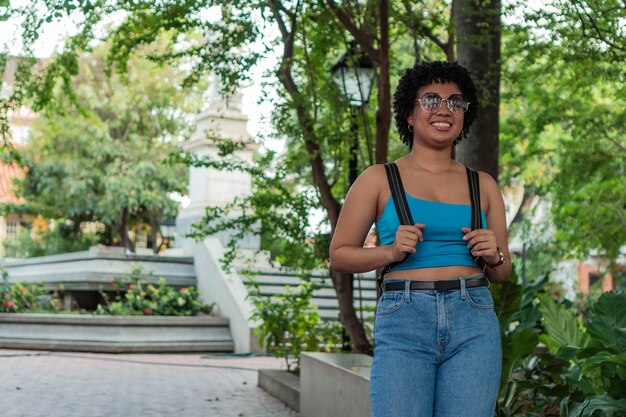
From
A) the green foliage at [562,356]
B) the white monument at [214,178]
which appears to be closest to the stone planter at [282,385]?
the green foliage at [562,356]

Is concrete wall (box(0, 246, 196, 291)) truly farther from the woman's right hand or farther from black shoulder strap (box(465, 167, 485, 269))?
the woman's right hand

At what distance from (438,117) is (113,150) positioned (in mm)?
31088

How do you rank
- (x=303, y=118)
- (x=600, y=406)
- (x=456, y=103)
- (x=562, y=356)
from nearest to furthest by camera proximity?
(x=456, y=103) < (x=600, y=406) < (x=562, y=356) < (x=303, y=118)

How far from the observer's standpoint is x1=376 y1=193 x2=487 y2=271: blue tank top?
125 inches

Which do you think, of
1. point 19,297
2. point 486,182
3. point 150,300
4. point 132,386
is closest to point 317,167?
point 132,386

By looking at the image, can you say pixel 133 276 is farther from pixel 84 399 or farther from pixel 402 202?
pixel 402 202

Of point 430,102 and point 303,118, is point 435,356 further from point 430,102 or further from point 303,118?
point 303,118

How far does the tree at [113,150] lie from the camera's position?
33000 millimetres

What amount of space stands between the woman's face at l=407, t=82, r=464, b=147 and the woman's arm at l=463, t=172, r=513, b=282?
0.62 feet

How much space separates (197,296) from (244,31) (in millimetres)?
11554

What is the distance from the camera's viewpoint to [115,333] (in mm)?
17094

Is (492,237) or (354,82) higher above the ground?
(354,82)

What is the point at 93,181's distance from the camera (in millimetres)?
33625

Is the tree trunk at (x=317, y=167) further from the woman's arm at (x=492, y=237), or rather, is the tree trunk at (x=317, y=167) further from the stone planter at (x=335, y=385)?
the woman's arm at (x=492, y=237)
